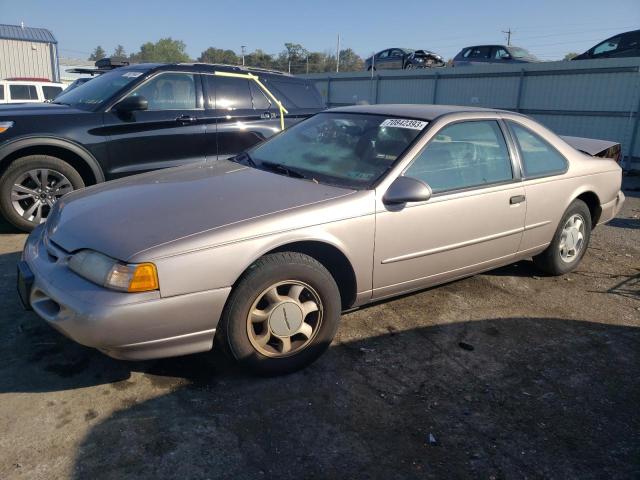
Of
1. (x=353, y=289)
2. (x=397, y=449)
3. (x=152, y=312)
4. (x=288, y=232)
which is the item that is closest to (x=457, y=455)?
(x=397, y=449)

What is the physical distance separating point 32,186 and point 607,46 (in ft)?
53.3

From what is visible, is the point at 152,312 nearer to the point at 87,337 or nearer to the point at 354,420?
the point at 87,337

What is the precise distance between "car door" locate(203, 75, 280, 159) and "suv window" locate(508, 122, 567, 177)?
3.15m

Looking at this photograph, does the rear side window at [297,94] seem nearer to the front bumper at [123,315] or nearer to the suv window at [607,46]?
the front bumper at [123,315]

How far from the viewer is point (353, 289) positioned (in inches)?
124

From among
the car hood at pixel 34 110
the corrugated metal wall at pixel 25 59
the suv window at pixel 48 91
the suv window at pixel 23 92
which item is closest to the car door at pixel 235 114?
the car hood at pixel 34 110

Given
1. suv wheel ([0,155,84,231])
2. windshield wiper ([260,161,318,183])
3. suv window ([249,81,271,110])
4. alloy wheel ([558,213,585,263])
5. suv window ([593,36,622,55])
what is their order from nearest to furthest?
windshield wiper ([260,161,318,183]) → alloy wheel ([558,213,585,263]) → suv wheel ([0,155,84,231]) → suv window ([249,81,271,110]) → suv window ([593,36,622,55])

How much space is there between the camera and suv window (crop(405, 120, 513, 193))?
11.3 feet

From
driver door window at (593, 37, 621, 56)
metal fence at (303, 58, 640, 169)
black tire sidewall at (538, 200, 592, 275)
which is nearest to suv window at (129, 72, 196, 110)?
black tire sidewall at (538, 200, 592, 275)

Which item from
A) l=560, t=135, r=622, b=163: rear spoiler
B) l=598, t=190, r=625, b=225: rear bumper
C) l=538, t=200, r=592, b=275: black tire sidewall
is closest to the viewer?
l=538, t=200, r=592, b=275: black tire sidewall

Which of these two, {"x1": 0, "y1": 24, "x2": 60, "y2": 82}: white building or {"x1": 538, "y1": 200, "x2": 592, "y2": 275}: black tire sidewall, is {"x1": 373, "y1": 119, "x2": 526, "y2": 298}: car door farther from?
{"x1": 0, "y1": 24, "x2": 60, "y2": 82}: white building

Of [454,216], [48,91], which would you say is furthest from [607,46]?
[48,91]

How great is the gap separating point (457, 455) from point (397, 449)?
274mm

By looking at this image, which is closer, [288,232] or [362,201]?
[288,232]
